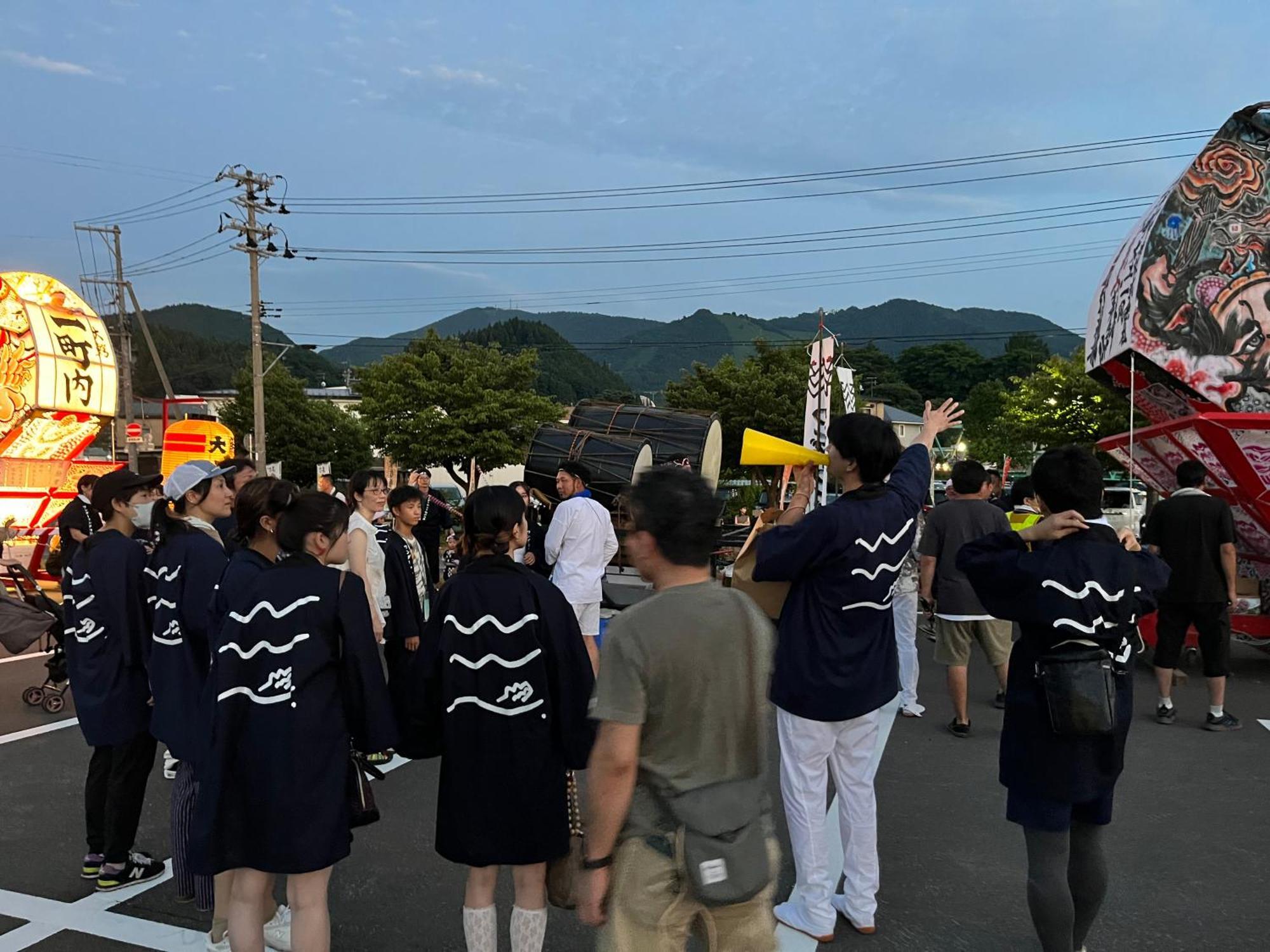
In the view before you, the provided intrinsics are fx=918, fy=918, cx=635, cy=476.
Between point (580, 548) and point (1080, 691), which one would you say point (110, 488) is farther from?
point (1080, 691)

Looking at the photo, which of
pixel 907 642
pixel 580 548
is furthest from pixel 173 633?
pixel 907 642

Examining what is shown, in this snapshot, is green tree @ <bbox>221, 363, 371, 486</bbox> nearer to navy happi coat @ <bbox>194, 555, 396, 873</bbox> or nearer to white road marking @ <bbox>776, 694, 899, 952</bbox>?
white road marking @ <bbox>776, 694, 899, 952</bbox>

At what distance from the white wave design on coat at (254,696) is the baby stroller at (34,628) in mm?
4008

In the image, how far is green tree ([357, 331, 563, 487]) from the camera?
31250mm

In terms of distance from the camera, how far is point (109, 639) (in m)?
3.84

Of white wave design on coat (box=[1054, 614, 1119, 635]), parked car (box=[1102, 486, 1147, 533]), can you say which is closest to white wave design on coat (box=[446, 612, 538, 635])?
white wave design on coat (box=[1054, 614, 1119, 635])

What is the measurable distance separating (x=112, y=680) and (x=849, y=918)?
10.2ft

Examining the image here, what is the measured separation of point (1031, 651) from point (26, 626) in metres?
5.91

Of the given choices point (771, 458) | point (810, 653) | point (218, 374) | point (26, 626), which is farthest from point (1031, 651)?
point (218, 374)

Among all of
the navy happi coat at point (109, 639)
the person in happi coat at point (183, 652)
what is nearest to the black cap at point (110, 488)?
the navy happi coat at point (109, 639)

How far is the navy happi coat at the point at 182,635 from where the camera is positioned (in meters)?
3.54

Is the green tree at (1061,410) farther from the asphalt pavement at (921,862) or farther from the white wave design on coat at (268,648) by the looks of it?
the white wave design on coat at (268,648)

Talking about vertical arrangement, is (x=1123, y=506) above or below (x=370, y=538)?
below

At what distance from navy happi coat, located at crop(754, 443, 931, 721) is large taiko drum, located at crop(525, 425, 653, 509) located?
33.1 feet
